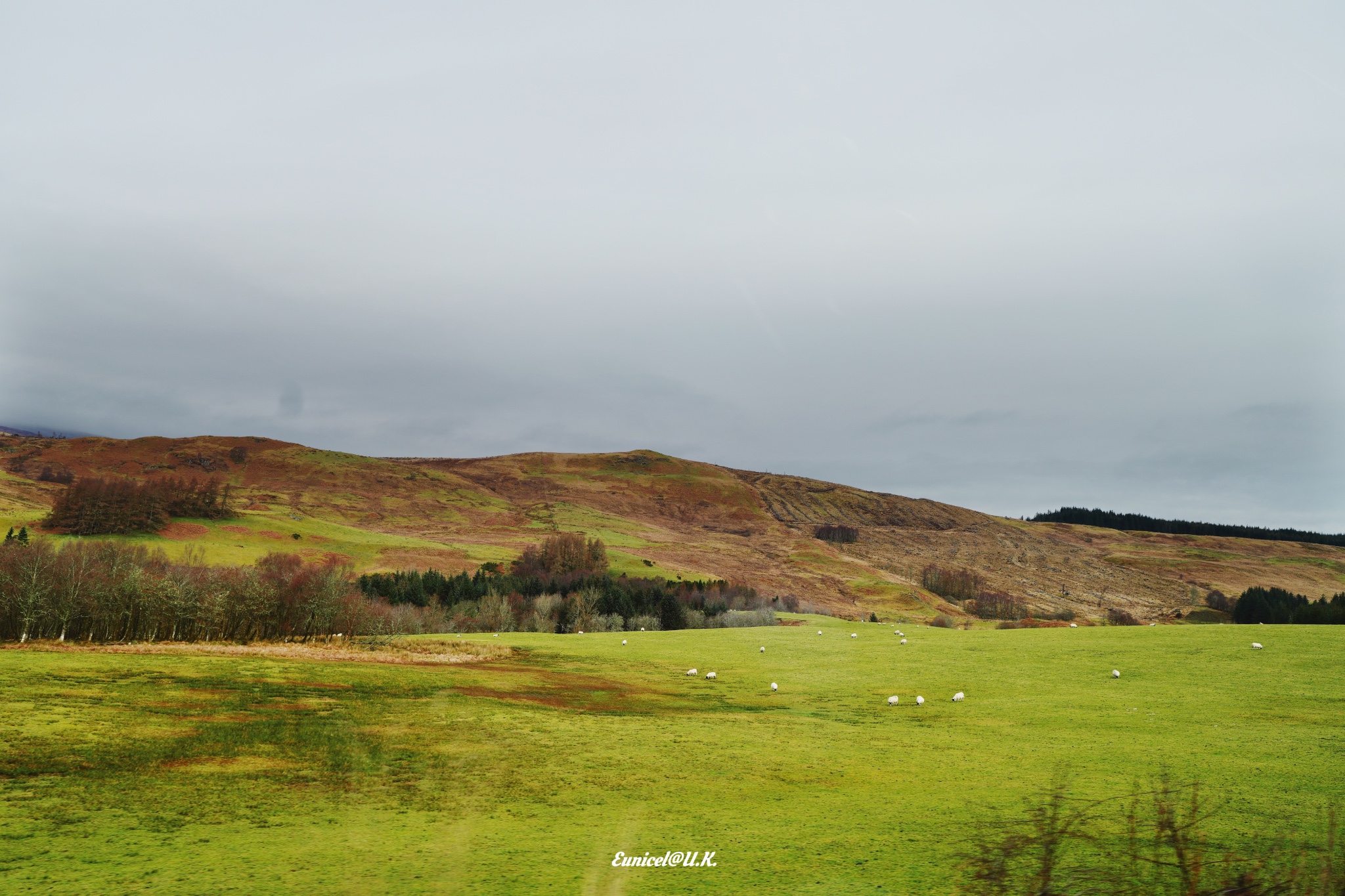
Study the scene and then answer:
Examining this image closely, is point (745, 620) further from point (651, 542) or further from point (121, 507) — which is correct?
point (651, 542)

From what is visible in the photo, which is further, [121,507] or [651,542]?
[651,542]

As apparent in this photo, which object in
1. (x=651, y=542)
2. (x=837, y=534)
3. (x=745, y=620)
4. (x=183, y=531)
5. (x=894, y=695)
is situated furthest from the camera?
(x=837, y=534)

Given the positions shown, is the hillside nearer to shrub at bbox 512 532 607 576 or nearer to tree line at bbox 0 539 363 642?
shrub at bbox 512 532 607 576

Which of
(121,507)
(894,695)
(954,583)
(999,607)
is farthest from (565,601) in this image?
(954,583)

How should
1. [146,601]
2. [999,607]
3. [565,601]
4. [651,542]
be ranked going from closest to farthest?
[146,601]
[565,601]
[999,607]
[651,542]

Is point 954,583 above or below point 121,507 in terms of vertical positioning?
below

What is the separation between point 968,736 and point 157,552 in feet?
284

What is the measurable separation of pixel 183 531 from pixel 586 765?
114 meters

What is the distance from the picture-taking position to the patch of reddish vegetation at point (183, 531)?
98.4 meters

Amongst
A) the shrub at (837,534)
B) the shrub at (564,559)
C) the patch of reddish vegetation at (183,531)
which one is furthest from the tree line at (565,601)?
the shrub at (837,534)

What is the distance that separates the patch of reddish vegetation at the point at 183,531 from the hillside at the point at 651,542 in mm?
338

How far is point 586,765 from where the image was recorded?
1064 cm

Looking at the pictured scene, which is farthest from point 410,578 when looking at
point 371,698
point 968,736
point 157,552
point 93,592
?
point 968,736

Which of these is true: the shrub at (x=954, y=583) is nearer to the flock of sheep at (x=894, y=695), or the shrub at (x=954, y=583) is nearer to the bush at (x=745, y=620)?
the bush at (x=745, y=620)
